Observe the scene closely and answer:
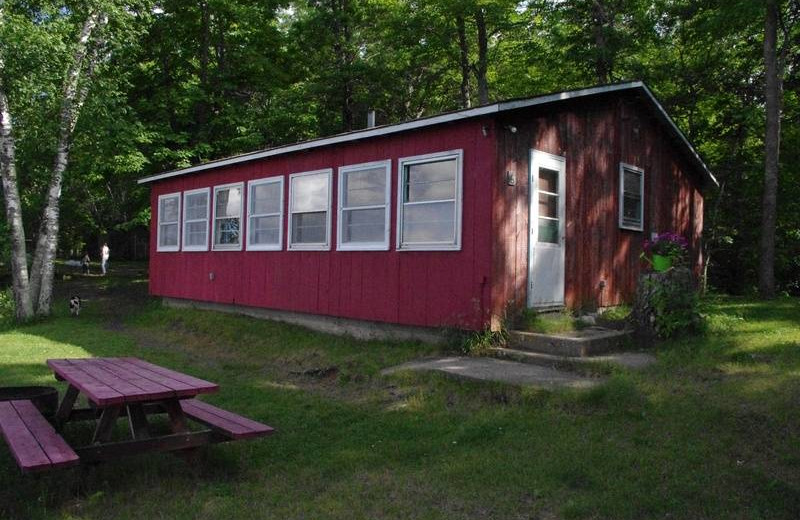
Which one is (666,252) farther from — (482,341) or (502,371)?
(502,371)

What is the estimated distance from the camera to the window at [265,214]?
37.7 ft

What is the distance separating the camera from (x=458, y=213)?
27.3ft

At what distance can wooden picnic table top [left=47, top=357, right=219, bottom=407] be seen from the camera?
Answer: 400 cm

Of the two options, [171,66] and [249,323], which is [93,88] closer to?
[171,66]

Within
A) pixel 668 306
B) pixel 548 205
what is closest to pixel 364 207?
pixel 548 205

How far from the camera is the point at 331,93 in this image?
20.2 metres

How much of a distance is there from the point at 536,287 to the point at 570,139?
2.35m

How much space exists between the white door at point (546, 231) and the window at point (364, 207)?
6.86 ft

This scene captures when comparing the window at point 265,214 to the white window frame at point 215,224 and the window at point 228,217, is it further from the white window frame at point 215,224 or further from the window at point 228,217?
the window at point 228,217

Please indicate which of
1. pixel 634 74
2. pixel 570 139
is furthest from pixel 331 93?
pixel 570 139

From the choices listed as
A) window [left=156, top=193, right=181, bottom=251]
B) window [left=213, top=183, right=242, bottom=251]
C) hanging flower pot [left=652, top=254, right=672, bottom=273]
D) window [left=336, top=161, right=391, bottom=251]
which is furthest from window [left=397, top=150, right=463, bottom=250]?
window [left=156, top=193, right=181, bottom=251]

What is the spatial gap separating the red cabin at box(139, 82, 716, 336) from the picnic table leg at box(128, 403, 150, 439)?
4459 mm

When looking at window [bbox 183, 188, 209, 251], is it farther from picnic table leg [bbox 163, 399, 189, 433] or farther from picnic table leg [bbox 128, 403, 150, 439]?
picnic table leg [bbox 163, 399, 189, 433]

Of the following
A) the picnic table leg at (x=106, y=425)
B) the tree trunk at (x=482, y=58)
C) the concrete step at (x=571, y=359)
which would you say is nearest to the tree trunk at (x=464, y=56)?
the tree trunk at (x=482, y=58)
